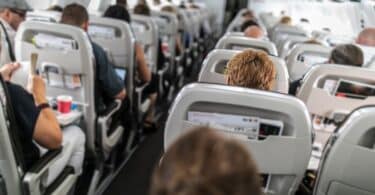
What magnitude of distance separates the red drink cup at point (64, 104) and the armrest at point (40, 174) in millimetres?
367

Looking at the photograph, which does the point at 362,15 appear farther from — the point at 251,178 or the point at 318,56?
the point at 251,178

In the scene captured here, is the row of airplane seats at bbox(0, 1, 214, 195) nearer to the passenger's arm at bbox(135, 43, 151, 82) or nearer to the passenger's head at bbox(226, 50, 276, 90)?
the passenger's arm at bbox(135, 43, 151, 82)

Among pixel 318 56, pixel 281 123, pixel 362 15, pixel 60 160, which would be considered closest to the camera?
pixel 281 123

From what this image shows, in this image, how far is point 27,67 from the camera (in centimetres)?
243

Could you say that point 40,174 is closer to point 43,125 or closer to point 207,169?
point 43,125

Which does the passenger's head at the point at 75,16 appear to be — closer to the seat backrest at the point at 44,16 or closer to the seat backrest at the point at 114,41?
the seat backrest at the point at 114,41

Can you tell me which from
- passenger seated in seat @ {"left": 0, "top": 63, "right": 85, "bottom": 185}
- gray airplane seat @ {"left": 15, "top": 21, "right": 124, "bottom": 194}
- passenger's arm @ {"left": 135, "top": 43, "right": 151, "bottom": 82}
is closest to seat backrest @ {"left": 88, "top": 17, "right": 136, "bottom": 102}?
passenger's arm @ {"left": 135, "top": 43, "right": 151, "bottom": 82}

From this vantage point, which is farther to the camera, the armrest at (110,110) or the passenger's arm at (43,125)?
the armrest at (110,110)

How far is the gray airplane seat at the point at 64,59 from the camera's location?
8.29ft

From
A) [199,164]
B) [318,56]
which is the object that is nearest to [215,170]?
[199,164]

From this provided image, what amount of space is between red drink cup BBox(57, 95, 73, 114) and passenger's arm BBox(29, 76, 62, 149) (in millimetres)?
318

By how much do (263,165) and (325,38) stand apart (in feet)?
15.8

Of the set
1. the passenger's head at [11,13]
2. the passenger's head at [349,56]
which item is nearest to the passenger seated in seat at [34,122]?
the passenger's head at [349,56]

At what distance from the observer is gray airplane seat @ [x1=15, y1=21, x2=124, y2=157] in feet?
8.29
